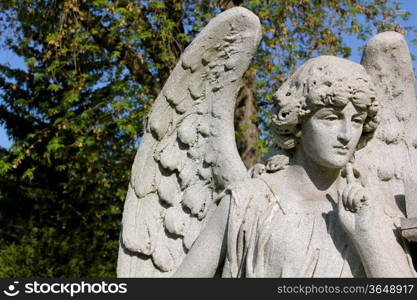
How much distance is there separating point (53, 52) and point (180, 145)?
366 inches

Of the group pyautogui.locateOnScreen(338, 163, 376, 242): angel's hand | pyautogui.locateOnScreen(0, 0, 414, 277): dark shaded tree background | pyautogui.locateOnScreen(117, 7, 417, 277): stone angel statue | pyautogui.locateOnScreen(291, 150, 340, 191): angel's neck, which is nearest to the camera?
pyautogui.locateOnScreen(338, 163, 376, 242): angel's hand

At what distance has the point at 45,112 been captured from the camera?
14.1 meters

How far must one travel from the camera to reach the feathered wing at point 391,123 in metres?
4.90

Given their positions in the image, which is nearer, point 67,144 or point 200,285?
point 200,285

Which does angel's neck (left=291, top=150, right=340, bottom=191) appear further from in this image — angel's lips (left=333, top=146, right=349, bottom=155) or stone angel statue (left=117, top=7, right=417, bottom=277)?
angel's lips (left=333, top=146, right=349, bottom=155)

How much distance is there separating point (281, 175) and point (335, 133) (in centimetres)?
46

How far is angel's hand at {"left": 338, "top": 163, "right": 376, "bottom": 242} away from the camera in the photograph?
13.6ft

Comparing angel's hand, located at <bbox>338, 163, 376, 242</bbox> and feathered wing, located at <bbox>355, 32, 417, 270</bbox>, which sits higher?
feathered wing, located at <bbox>355, 32, 417, 270</bbox>

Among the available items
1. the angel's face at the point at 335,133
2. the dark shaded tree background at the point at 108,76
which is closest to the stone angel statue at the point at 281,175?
the angel's face at the point at 335,133

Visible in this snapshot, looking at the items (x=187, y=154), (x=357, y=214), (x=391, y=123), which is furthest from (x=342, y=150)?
(x=187, y=154)

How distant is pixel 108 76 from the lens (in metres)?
13.8

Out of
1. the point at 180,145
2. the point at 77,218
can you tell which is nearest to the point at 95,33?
the point at 77,218

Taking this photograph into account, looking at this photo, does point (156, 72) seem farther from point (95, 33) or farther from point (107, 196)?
point (107, 196)

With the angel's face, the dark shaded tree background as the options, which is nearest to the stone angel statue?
the angel's face
